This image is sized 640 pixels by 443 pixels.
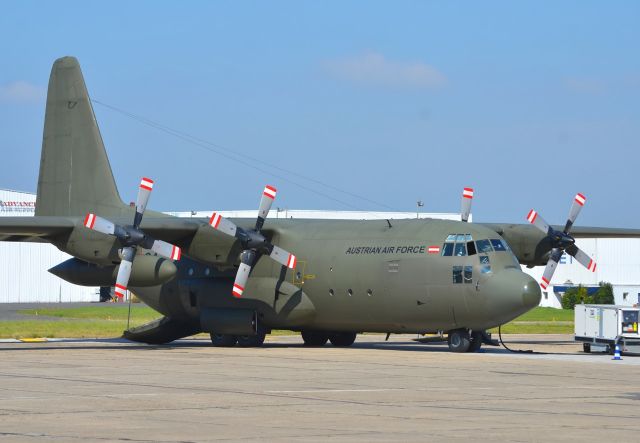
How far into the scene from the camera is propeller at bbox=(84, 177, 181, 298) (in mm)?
31094

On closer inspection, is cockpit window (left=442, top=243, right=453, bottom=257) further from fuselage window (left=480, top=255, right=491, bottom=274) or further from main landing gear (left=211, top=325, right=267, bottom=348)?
main landing gear (left=211, top=325, right=267, bottom=348)

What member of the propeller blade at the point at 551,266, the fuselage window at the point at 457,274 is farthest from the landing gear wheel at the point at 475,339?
the propeller blade at the point at 551,266

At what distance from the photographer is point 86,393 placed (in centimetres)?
1828

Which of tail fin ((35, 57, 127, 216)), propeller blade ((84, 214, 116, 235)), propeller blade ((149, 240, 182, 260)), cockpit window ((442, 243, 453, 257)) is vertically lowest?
propeller blade ((149, 240, 182, 260))

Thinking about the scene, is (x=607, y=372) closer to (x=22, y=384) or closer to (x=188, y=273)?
(x=22, y=384)

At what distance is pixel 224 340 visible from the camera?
35.0m

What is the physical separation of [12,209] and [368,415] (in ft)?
264

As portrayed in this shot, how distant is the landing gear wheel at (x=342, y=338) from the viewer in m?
35.5

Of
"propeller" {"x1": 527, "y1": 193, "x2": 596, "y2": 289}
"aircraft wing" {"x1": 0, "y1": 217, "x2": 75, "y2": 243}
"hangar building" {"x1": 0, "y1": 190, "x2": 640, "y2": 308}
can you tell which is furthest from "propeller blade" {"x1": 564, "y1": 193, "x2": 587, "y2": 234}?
"hangar building" {"x1": 0, "y1": 190, "x2": 640, "y2": 308}

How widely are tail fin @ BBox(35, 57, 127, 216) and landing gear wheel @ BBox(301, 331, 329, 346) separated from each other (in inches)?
294

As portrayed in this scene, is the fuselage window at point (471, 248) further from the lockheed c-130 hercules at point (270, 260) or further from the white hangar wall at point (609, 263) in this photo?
the white hangar wall at point (609, 263)

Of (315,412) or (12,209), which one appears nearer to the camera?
(315,412)

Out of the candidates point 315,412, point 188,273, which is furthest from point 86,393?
point 188,273

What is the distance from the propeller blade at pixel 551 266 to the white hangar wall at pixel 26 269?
60.4 m
